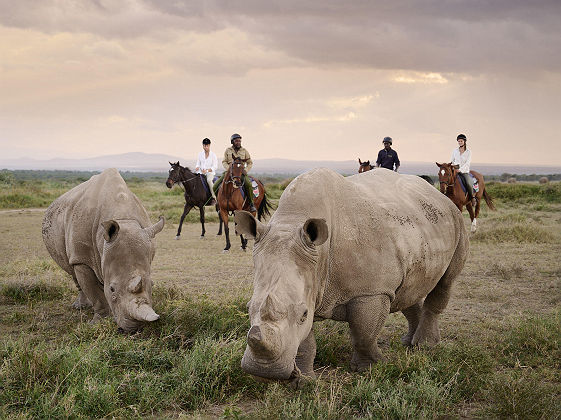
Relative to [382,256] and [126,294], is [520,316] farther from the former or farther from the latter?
[126,294]

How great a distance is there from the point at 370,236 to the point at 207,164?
12.3 m

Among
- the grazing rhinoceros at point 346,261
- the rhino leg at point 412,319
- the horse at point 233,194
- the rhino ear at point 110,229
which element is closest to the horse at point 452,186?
the horse at point 233,194

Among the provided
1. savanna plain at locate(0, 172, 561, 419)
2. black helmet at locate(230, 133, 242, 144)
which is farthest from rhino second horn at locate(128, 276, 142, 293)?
black helmet at locate(230, 133, 242, 144)

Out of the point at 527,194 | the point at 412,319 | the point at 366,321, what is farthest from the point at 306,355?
the point at 527,194

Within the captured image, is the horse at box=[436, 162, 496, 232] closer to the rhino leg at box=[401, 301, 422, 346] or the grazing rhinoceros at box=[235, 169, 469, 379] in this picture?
the rhino leg at box=[401, 301, 422, 346]

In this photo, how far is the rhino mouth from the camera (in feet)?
10.2

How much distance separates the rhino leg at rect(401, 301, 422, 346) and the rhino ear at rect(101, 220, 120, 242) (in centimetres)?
328

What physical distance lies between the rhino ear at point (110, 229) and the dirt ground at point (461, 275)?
2055mm

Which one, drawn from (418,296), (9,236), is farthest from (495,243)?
(9,236)

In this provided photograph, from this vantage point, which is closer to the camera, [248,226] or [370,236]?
[248,226]

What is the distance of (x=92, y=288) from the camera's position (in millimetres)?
5953

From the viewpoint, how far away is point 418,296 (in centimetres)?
473

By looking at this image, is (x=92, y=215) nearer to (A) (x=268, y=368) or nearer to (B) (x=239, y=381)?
(B) (x=239, y=381)

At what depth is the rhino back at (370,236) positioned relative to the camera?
157 inches
